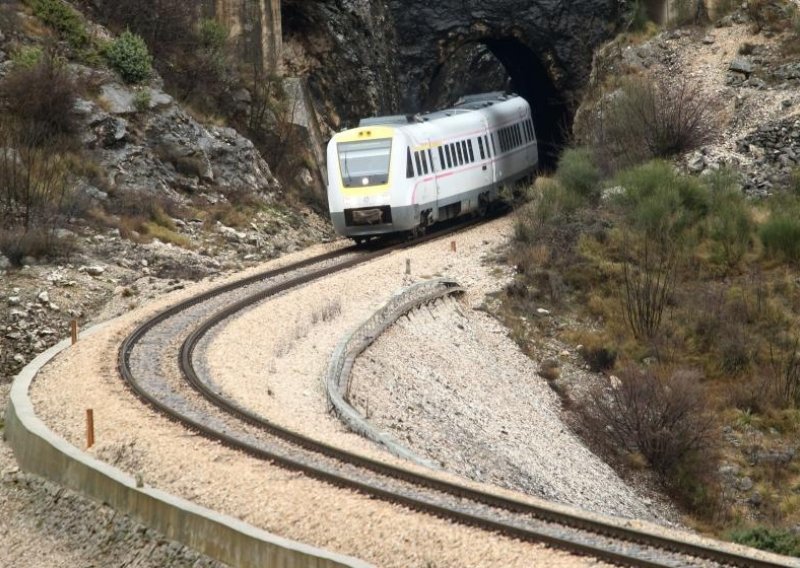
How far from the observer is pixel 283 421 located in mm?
17203

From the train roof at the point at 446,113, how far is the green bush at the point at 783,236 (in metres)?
8.47

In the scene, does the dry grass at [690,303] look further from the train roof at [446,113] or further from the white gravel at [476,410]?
the train roof at [446,113]

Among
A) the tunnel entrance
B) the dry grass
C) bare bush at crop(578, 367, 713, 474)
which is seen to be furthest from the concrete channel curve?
the tunnel entrance

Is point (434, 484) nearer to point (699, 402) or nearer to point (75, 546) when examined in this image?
point (75, 546)

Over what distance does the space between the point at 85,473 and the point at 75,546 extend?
1045 millimetres

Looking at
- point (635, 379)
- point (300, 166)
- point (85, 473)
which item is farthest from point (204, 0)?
point (85, 473)

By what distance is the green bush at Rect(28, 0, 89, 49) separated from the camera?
1417 inches

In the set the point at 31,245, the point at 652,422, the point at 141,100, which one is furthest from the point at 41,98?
the point at 652,422

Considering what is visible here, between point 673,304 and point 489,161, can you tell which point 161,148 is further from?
point 673,304

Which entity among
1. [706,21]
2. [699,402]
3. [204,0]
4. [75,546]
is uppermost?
[204,0]

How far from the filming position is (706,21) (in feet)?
147

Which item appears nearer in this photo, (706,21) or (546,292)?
(546,292)

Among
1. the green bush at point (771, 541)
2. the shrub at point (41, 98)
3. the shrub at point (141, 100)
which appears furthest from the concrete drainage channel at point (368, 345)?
the shrub at point (141, 100)

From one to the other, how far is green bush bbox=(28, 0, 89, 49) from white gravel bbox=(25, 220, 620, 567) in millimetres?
11568
